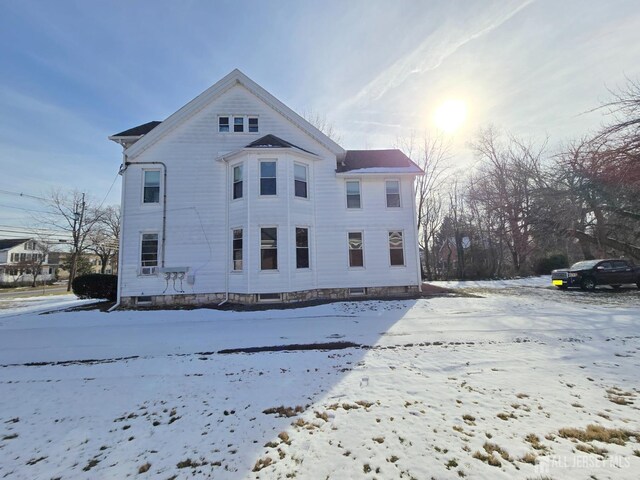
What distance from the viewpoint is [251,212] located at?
1246cm

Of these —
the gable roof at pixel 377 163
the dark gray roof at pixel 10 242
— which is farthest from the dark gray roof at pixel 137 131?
the dark gray roof at pixel 10 242

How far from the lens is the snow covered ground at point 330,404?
2.73 meters

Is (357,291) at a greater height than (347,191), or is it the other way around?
(347,191)

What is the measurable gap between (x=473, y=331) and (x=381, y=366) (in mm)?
3559

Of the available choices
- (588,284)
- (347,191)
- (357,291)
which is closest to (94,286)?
(357,291)

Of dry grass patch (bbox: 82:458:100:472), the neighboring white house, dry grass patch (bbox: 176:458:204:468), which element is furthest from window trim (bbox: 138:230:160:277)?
dry grass patch (bbox: 176:458:204:468)

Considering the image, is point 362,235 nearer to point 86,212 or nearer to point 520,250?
point 520,250

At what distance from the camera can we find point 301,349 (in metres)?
6.45

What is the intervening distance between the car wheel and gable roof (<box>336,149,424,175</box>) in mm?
10876

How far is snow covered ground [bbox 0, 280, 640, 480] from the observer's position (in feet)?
8.95

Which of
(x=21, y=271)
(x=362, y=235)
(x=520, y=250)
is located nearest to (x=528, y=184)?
(x=520, y=250)

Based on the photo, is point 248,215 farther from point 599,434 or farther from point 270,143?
point 599,434

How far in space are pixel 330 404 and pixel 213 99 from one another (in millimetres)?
14387

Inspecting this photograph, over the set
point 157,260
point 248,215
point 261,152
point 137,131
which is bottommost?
point 157,260
